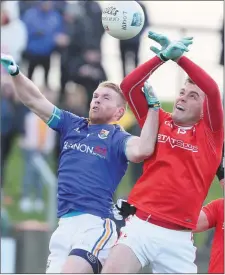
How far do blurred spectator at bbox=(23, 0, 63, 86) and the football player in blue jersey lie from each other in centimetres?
609

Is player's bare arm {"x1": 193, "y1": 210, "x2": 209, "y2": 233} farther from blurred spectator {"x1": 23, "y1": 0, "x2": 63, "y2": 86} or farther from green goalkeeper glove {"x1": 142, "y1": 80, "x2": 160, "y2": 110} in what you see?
blurred spectator {"x1": 23, "y1": 0, "x2": 63, "y2": 86}

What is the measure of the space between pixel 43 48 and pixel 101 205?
22.4ft

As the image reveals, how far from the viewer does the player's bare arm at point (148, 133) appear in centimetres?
922

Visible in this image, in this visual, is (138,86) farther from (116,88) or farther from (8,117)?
(8,117)

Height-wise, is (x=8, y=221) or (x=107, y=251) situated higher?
(x=107, y=251)

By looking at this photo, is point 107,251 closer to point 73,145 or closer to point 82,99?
point 73,145

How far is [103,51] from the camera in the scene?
1614cm

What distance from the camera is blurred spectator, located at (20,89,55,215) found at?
15.0m

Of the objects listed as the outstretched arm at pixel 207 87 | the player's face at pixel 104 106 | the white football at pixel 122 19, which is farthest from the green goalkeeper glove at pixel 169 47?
the player's face at pixel 104 106

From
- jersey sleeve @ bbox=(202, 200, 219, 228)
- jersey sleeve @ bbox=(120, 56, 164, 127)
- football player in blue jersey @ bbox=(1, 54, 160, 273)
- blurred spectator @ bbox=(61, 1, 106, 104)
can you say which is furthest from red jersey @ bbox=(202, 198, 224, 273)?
blurred spectator @ bbox=(61, 1, 106, 104)

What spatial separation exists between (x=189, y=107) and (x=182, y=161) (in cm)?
47

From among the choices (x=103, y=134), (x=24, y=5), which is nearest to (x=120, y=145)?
(x=103, y=134)

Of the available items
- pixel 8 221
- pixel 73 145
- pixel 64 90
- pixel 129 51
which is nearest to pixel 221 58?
pixel 129 51

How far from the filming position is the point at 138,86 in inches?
369
